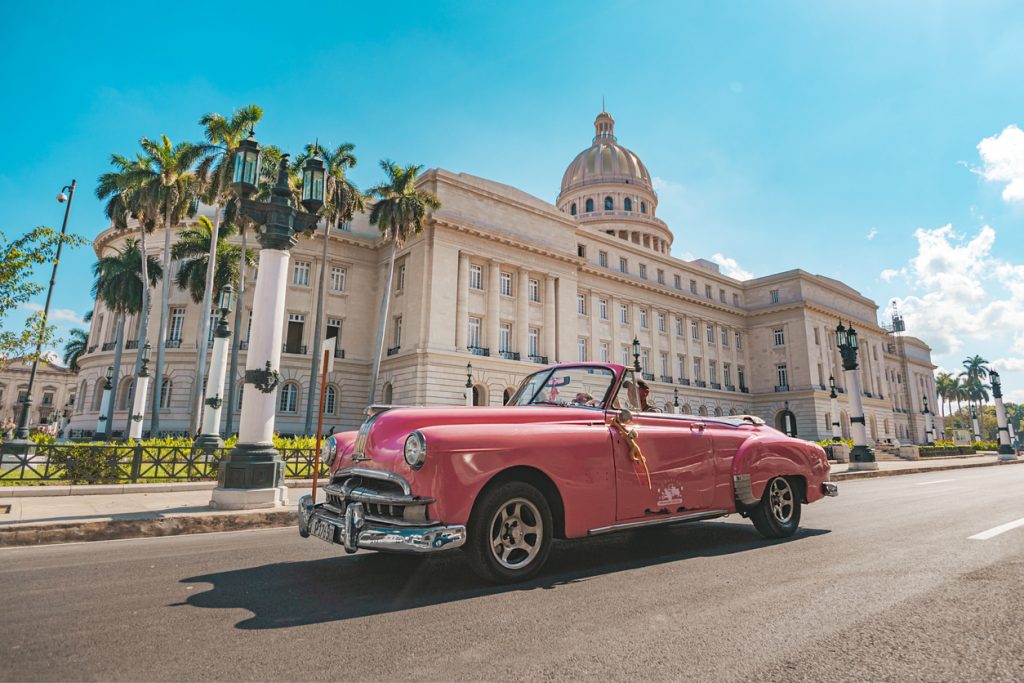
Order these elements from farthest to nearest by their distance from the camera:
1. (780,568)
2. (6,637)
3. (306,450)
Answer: (306,450), (780,568), (6,637)

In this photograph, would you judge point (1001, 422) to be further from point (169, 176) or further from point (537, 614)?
point (169, 176)

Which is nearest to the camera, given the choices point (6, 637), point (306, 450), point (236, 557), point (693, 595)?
point (6, 637)

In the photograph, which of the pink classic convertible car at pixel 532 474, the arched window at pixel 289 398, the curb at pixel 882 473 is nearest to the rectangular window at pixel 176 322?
the arched window at pixel 289 398

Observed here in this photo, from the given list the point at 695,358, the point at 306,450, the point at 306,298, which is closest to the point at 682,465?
the point at 306,450

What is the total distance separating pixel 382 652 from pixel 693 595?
7.27 ft

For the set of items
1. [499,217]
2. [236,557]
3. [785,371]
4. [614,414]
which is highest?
[499,217]

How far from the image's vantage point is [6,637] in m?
3.02

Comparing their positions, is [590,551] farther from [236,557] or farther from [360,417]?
[360,417]

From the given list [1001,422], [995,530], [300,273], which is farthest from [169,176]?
[1001,422]

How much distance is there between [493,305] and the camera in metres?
35.5

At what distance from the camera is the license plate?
3.96 m

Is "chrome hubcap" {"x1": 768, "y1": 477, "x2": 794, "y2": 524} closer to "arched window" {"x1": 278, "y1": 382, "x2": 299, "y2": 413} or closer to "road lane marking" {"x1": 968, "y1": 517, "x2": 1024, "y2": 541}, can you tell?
"road lane marking" {"x1": 968, "y1": 517, "x2": 1024, "y2": 541}

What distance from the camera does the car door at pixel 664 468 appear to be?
185 inches

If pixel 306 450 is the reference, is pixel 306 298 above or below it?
above
